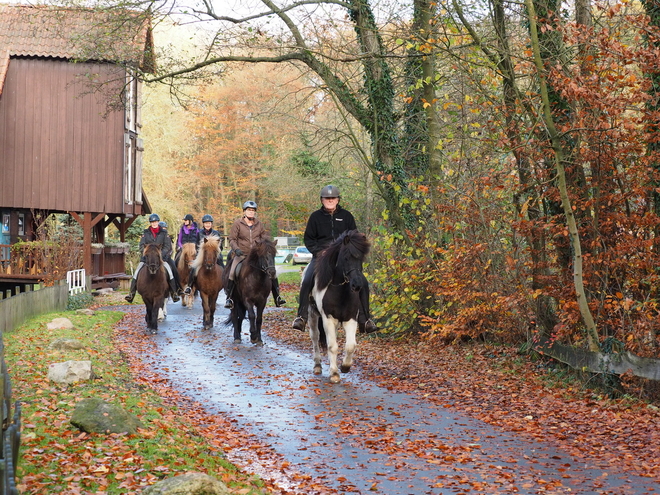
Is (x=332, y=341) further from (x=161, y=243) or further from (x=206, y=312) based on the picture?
(x=161, y=243)

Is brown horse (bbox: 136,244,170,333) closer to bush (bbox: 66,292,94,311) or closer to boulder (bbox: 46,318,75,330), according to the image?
boulder (bbox: 46,318,75,330)

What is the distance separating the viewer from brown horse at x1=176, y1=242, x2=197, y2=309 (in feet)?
76.3

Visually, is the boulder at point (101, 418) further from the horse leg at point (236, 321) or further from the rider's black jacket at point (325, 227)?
the horse leg at point (236, 321)

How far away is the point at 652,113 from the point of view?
9727mm

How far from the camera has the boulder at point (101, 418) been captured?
25.2 ft

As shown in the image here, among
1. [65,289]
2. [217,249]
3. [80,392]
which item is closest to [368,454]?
[80,392]

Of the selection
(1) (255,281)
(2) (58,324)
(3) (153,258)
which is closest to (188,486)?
(1) (255,281)

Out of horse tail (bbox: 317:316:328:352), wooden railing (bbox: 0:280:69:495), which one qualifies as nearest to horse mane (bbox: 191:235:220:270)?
wooden railing (bbox: 0:280:69:495)

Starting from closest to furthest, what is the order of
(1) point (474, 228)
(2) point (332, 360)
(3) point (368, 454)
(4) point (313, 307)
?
1. (3) point (368, 454)
2. (2) point (332, 360)
3. (4) point (313, 307)
4. (1) point (474, 228)

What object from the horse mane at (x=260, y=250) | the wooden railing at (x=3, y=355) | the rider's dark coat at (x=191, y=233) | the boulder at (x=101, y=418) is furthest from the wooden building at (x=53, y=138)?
the boulder at (x=101, y=418)

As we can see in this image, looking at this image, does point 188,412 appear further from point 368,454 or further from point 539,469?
point 539,469

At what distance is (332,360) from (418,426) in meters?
3.11

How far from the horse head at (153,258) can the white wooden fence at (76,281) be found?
7.27 metres

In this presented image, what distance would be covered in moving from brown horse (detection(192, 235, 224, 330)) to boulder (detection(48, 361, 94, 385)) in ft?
29.1
